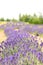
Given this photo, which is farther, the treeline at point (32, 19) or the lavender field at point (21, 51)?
the treeline at point (32, 19)

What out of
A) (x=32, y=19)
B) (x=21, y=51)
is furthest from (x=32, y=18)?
(x=21, y=51)

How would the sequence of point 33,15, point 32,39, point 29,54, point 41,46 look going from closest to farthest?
point 29,54 → point 41,46 → point 32,39 → point 33,15

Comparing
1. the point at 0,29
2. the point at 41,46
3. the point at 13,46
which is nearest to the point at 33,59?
the point at 41,46

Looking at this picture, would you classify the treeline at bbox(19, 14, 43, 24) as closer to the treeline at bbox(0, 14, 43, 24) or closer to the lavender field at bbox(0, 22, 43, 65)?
the treeline at bbox(0, 14, 43, 24)

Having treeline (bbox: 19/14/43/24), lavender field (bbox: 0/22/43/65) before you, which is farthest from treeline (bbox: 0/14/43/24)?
lavender field (bbox: 0/22/43/65)

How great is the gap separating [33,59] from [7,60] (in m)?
0.40

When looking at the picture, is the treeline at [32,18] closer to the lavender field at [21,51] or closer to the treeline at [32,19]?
the treeline at [32,19]

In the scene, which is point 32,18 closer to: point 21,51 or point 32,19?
point 32,19

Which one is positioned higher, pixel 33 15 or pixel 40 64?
pixel 40 64

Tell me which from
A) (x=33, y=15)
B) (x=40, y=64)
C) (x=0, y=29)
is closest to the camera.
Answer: (x=40, y=64)

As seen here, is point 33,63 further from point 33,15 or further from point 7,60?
point 33,15

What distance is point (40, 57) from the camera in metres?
3.86

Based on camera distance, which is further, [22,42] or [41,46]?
[22,42]

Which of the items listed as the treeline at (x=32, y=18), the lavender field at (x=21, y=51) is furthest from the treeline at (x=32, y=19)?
the lavender field at (x=21, y=51)
